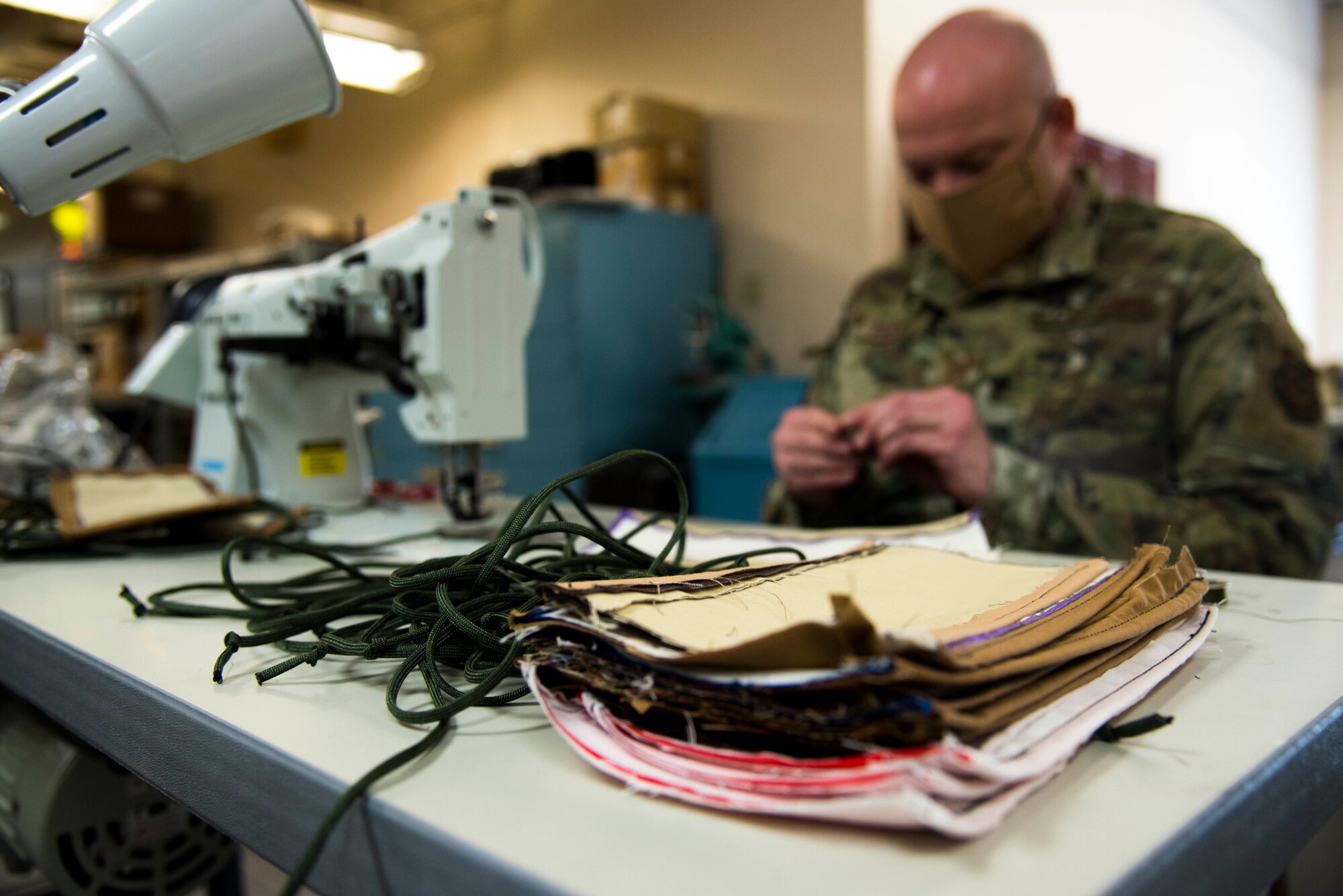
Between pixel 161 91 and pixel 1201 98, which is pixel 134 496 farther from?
pixel 1201 98

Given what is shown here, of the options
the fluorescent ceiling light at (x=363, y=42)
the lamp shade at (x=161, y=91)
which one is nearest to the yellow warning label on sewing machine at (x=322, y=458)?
the lamp shade at (x=161, y=91)

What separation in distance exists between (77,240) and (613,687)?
5.78m

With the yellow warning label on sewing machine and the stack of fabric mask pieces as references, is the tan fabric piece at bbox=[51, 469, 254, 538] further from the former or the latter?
the stack of fabric mask pieces

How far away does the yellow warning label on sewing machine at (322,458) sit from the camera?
4.29 feet

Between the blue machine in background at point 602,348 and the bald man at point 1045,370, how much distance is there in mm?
1014

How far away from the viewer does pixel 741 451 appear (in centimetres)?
218

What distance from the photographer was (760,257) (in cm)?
295

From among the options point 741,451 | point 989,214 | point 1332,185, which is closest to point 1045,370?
point 989,214

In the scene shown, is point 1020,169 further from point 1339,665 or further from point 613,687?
point 613,687

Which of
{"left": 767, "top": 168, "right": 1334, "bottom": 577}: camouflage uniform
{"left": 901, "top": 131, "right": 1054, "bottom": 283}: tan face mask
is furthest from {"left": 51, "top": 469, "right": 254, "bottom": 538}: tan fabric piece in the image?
{"left": 901, "top": 131, "right": 1054, "bottom": 283}: tan face mask

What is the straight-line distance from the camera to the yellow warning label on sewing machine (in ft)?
4.29

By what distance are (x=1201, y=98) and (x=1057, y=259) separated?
3705 millimetres

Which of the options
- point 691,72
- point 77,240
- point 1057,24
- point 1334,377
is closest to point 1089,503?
point 691,72

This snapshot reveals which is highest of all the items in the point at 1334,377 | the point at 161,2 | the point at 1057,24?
the point at 1057,24
